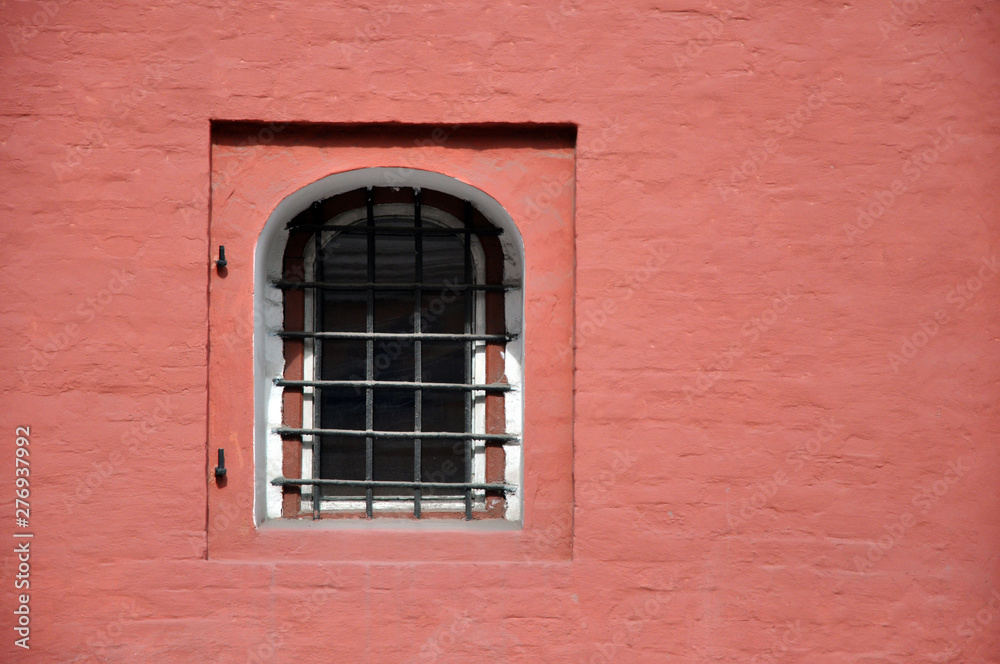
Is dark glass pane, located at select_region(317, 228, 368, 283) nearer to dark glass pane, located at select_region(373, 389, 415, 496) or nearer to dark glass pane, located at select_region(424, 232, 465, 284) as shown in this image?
dark glass pane, located at select_region(424, 232, 465, 284)

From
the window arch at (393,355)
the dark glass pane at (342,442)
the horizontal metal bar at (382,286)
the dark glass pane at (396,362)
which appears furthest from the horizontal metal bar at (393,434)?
the horizontal metal bar at (382,286)

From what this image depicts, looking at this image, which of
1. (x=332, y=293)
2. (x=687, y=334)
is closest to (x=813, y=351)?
(x=687, y=334)

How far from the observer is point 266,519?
314 centimetres

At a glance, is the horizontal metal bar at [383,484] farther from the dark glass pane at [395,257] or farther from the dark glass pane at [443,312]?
the dark glass pane at [395,257]

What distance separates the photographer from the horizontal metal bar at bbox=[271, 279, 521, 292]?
3166 mm

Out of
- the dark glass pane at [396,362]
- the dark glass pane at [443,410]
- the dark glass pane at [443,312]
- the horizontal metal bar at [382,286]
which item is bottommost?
the dark glass pane at [443,410]

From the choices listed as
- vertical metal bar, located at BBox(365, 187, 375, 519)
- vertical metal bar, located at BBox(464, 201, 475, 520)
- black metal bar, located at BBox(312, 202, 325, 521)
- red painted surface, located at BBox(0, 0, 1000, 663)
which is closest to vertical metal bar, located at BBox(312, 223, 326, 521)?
black metal bar, located at BBox(312, 202, 325, 521)

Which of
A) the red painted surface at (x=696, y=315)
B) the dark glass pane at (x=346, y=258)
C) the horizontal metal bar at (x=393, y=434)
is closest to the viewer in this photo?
the red painted surface at (x=696, y=315)

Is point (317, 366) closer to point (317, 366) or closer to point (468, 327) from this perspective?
point (317, 366)

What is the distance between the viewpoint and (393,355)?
328 cm

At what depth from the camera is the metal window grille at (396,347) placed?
10.5ft

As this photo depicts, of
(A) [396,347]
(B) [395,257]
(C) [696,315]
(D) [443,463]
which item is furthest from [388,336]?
(C) [696,315]

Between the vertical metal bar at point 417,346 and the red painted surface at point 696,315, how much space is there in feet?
1.35

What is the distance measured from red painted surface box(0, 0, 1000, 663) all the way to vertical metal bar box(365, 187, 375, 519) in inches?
14.9
